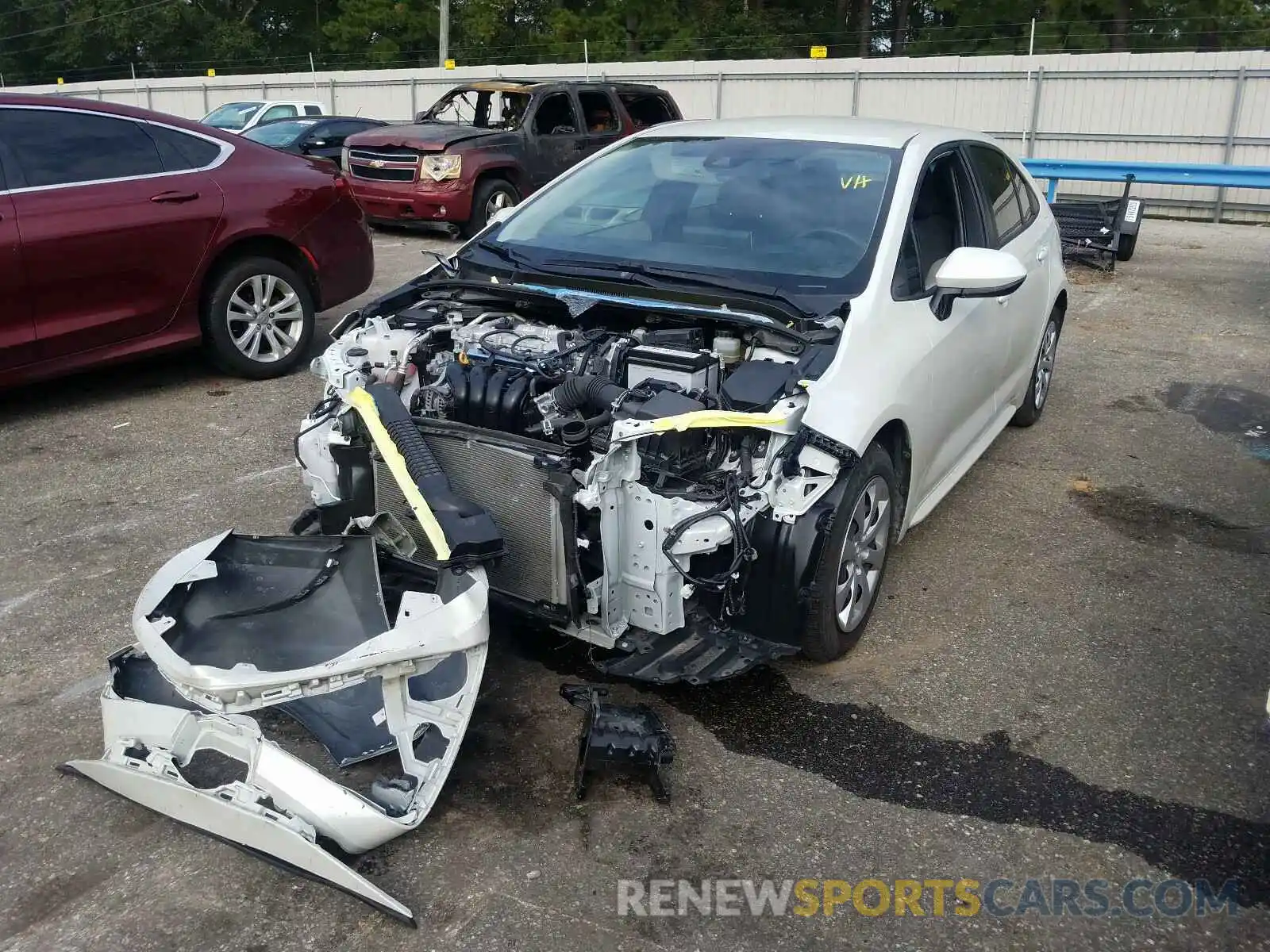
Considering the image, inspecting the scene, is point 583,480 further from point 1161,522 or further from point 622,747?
point 1161,522

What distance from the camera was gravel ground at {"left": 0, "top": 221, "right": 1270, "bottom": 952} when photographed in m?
2.63

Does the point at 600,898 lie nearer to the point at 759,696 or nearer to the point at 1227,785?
the point at 759,696

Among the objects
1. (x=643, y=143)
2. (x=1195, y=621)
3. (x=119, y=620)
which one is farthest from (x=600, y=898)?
(x=643, y=143)

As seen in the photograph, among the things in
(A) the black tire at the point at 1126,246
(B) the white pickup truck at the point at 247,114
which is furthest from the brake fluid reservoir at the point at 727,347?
(B) the white pickup truck at the point at 247,114

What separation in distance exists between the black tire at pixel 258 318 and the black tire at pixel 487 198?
16.4 ft

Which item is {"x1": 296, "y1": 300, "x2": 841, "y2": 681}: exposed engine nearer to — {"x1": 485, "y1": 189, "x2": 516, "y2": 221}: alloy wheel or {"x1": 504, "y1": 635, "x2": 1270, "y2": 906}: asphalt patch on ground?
{"x1": 504, "y1": 635, "x2": 1270, "y2": 906}: asphalt patch on ground

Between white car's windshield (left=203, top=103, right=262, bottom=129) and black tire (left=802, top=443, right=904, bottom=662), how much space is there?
1564 cm

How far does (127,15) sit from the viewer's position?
47.2 meters

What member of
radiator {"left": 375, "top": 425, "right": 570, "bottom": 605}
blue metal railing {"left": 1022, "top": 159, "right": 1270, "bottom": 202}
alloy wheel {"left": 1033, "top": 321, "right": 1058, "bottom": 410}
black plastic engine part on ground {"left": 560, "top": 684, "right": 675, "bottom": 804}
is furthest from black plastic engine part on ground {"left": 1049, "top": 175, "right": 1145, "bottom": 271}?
black plastic engine part on ground {"left": 560, "top": 684, "right": 675, "bottom": 804}

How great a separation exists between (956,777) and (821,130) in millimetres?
2769

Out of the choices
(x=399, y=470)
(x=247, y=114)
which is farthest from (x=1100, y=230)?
(x=247, y=114)

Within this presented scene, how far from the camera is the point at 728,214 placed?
4.34m

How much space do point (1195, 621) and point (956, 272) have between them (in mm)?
1596

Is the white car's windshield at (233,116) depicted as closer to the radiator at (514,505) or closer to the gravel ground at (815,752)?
the gravel ground at (815,752)
